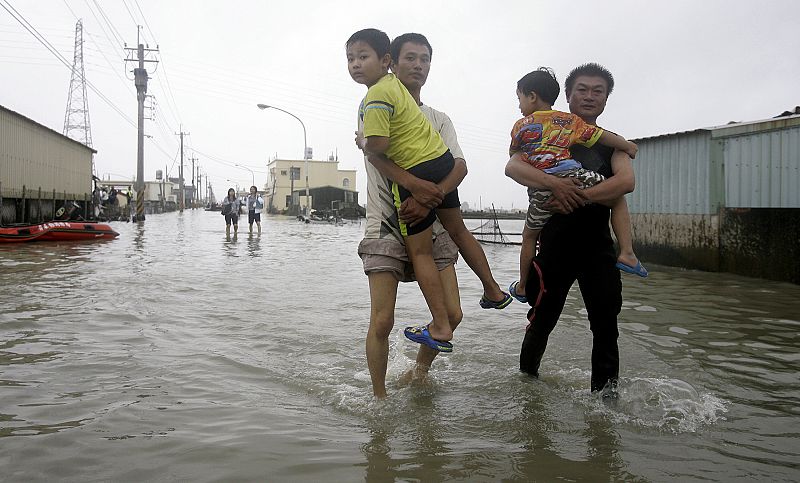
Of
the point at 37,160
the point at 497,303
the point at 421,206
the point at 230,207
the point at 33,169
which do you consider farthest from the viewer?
the point at 37,160

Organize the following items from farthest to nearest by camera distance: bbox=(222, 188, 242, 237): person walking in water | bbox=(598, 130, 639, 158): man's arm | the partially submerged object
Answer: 1. bbox=(222, 188, 242, 237): person walking in water
2. the partially submerged object
3. bbox=(598, 130, 639, 158): man's arm

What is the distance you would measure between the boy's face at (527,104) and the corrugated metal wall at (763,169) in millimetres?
8292

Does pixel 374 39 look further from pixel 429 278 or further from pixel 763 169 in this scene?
pixel 763 169

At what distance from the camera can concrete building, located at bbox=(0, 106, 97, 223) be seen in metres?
18.9

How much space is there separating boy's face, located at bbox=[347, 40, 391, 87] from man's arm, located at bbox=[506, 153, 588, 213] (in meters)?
0.98

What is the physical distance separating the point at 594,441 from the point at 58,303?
17.9 ft

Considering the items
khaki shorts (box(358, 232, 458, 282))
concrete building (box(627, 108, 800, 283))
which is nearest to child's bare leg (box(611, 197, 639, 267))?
khaki shorts (box(358, 232, 458, 282))

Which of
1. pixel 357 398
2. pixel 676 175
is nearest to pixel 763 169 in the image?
pixel 676 175

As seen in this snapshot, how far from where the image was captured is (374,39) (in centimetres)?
312

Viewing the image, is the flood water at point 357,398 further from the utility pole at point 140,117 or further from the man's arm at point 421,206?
the utility pole at point 140,117

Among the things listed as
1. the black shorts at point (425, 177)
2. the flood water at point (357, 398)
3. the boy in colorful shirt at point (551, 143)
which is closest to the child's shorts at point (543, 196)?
the boy in colorful shirt at point (551, 143)

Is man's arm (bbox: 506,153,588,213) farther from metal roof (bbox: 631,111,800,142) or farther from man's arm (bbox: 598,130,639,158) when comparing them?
metal roof (bbox: 631,111,800,142)

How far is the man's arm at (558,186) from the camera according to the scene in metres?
3.16

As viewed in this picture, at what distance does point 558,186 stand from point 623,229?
48 centimetres
